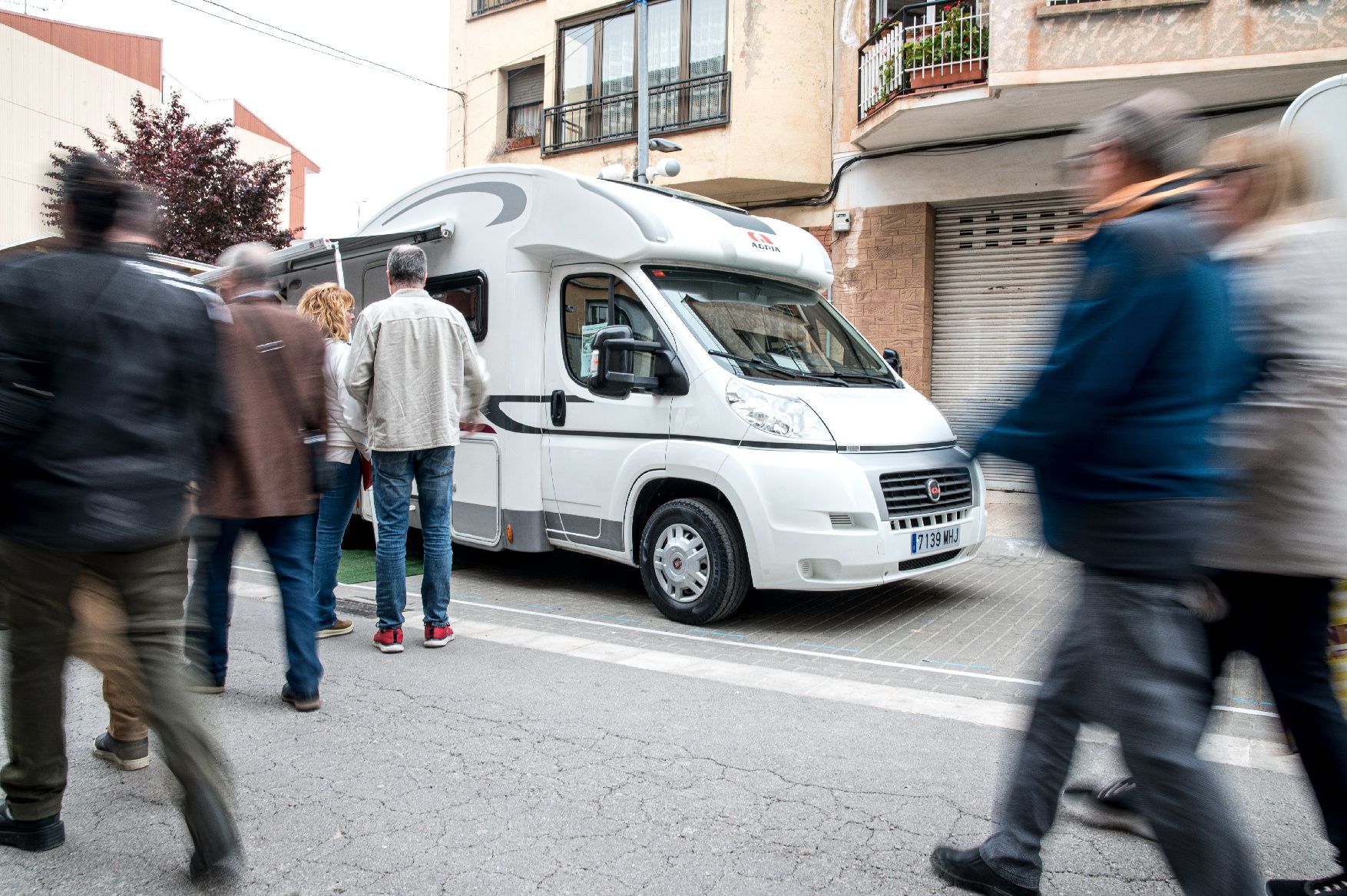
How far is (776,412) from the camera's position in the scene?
5.50 meters

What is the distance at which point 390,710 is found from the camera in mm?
4105

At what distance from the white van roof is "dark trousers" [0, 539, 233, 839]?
3.97m

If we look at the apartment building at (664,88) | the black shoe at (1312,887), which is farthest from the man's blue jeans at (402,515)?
the apartment building at (664,88)

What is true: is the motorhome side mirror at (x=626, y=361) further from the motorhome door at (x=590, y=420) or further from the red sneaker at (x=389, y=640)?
the red sneaker at (x=389, y=640)

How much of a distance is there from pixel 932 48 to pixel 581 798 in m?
10.6

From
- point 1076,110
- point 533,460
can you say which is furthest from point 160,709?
point 1076,110

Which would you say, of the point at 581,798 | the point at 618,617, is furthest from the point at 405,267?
the point at 581,798

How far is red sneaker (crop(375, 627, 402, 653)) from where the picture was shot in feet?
16.4

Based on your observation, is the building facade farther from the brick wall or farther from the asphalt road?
the asphalt road

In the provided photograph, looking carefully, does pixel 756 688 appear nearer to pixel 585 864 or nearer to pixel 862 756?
pixel 862 756

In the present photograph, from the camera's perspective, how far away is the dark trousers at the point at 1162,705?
6.45 ft

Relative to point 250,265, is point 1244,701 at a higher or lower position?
lower

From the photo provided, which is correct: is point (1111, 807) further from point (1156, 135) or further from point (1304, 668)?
point (1156, 135)

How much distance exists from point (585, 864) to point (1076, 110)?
10805mm
